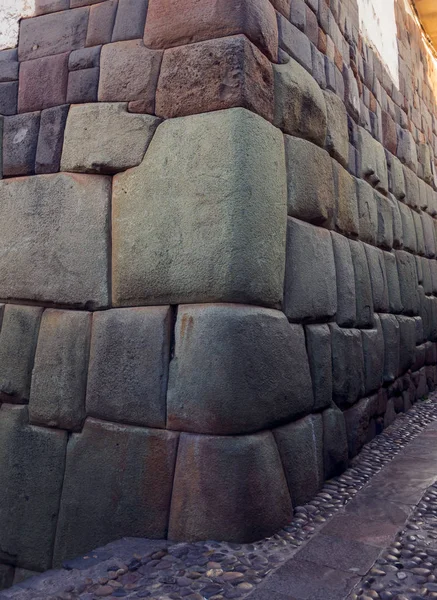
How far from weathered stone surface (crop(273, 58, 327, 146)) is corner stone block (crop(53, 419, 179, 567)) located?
Result: 4.90 feet

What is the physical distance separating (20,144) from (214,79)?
1053 mm

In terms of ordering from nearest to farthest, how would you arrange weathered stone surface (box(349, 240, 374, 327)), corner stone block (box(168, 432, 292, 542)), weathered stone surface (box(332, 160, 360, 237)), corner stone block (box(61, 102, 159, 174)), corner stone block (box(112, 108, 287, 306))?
corner stone block (box(168, 432, 292, 542)) → corner stone block (box(112, 108, 287, 306)) → corner stone block (box(61, 102, 159, 174)) → weathered stone surface (box(332, 160, 360, 237)) → weathered stone surface (box(349, 240, 374, 327))

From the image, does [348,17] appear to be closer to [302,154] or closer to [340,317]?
[302,154]

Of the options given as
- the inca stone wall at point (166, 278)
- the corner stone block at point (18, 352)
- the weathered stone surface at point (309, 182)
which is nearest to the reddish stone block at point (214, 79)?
the inca stone wall at point (166, 278)

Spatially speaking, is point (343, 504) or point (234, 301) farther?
point (343, 504)

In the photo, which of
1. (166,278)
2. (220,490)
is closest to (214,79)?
(166,278)

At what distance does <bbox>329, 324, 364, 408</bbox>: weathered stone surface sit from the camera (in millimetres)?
2990

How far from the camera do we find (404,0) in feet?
17.8

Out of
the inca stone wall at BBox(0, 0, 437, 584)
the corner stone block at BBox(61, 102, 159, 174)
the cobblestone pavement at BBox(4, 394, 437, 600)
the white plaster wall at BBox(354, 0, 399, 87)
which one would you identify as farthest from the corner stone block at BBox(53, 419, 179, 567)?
the white plaster wall at BBox(354, 0, 399, 87)

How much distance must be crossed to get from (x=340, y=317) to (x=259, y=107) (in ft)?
4.06

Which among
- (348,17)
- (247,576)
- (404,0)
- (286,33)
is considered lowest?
(247,576)

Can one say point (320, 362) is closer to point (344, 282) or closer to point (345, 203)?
point (344, 282)

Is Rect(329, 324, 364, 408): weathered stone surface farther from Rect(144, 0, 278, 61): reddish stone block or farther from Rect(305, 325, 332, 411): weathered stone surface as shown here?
Rect(144, 0, 278, 61): reddish stone block

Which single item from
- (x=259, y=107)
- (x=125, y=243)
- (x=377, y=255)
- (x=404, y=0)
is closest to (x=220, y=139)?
(x=259, y=107)
